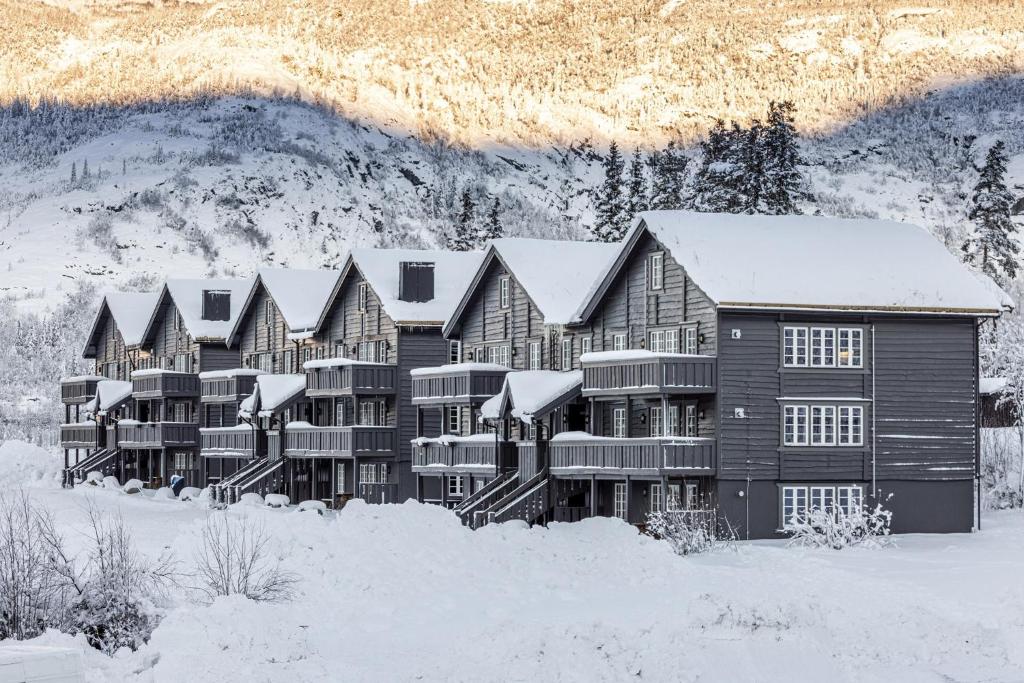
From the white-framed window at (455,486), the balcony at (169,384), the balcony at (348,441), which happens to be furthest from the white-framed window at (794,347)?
the balcony at (169,384)

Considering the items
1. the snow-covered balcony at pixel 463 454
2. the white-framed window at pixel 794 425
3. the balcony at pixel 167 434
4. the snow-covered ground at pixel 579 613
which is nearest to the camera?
the snow-covered ground at pixel 579 613

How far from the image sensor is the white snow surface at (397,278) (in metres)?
68.9

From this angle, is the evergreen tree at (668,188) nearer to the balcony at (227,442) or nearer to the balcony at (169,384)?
the balcony at (169,384)

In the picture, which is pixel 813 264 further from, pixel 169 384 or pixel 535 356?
pixel 169 384

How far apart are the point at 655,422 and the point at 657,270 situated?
4.69 meters

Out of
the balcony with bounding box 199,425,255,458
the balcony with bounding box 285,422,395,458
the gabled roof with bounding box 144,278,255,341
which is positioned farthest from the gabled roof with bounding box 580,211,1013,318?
the gabled roof with bounding box 144,278,255,341

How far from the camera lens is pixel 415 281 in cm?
7000

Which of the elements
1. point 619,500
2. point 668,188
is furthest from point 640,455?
point 668,188

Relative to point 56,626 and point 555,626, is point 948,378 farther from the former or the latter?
point 56,626

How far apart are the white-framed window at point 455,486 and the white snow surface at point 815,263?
15.0 metres

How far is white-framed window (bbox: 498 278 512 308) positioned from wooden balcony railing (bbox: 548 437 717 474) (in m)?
10.8

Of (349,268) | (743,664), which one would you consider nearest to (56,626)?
(743,664)

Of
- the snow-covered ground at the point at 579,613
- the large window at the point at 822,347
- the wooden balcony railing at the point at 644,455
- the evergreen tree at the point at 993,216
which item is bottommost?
the snow-covered ground at the point at 579,613

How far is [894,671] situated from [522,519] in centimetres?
2419
